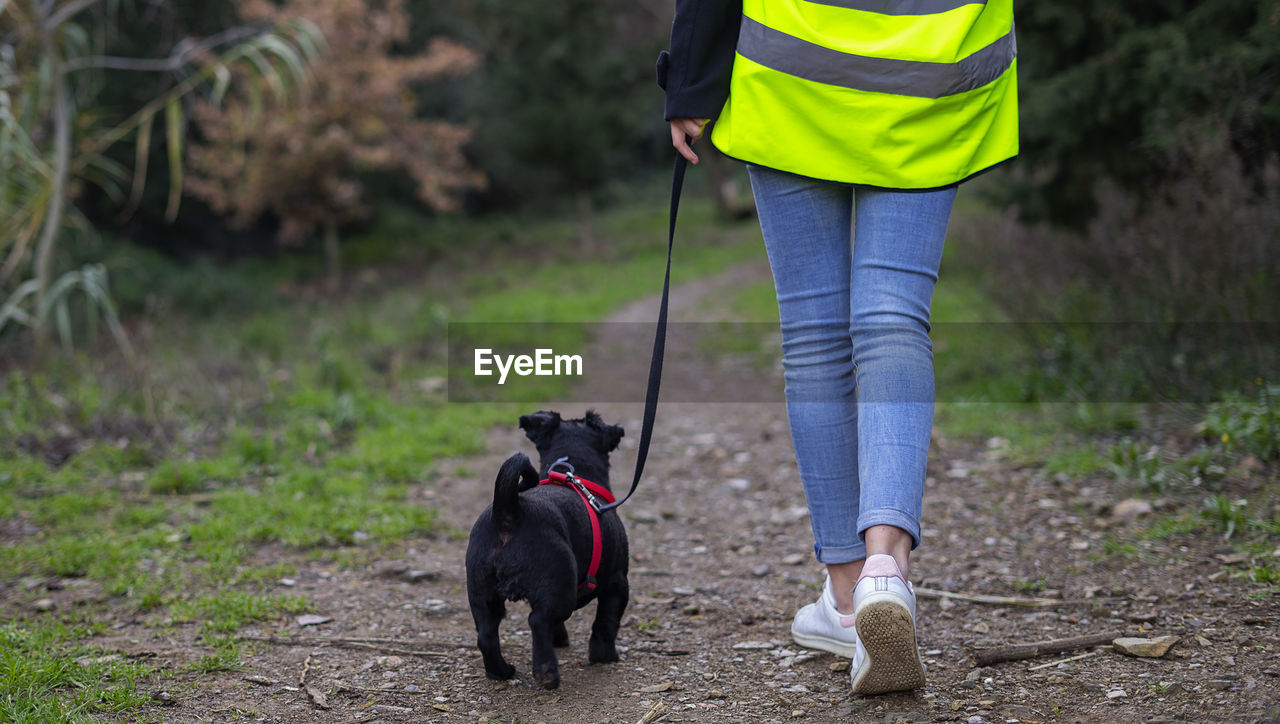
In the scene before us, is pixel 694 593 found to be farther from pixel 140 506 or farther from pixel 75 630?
pixel 140 506

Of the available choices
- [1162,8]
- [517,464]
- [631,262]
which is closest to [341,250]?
[631,262]

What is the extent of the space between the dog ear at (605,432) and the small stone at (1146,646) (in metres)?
1.29

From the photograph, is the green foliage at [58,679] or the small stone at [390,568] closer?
the green foliage at [58,679]

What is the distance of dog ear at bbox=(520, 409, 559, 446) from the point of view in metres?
2.53

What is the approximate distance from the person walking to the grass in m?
1.52

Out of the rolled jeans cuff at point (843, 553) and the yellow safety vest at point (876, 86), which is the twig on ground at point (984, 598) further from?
the yellow safety vest at point (876, 86)

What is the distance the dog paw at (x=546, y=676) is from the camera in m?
2.02

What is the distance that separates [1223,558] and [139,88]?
15249mm

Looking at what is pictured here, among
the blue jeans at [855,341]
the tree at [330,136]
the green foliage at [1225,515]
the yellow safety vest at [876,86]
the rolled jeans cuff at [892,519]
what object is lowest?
the green foliage at [1225,515]

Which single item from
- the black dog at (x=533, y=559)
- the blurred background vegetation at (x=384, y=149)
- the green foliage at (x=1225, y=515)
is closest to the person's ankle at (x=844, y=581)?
the black dog at (x=533, y=559)

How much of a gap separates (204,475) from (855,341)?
120 inches

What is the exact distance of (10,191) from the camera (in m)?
5.20

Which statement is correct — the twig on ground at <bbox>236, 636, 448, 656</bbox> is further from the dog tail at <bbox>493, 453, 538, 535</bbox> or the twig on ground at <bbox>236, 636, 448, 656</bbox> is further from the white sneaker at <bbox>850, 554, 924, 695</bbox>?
the white sneaker at <bbox>850, 554, 924, 695</bbox>

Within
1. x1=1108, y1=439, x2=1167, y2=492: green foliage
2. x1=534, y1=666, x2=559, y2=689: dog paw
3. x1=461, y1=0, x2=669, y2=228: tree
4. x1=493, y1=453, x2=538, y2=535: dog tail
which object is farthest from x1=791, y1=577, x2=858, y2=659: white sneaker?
x1=461, y1=0, x2=669, y2=228: tree
